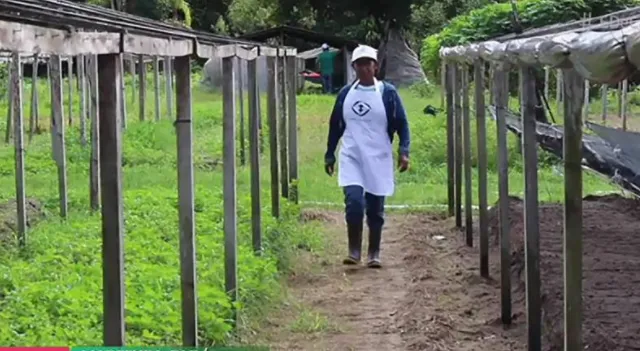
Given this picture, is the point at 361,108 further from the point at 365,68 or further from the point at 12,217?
the point at 12,217

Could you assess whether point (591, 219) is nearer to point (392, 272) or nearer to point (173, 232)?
point (392, 272)

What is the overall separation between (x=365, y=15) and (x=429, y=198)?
28.8 metres

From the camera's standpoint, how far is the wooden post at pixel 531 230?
629cm

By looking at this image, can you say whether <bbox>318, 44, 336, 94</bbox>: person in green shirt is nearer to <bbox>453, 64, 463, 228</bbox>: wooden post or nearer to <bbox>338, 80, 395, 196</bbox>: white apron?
<bbox>453, 64, 463, 228</bbox>: wooden post

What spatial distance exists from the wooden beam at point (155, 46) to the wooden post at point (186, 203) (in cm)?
10

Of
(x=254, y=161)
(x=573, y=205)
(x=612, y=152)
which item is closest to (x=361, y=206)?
(x=254, y=161)

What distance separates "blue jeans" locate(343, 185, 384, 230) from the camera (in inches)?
375

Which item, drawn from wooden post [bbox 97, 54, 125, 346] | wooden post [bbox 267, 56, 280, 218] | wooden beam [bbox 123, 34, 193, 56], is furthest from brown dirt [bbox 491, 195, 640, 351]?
wooden post [bbox 97, 54, 125, 346]

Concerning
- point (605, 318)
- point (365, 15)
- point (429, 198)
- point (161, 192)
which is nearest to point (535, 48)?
point (605, 318)

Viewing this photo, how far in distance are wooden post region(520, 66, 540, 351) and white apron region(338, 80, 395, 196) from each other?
122 inches

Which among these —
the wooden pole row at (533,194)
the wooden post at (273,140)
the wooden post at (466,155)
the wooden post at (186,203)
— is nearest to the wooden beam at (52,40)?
the wooden post at (186,203)

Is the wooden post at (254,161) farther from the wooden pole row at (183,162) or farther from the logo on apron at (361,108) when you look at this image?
the logo on apron at (361,108)

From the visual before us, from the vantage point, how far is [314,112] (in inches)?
1028

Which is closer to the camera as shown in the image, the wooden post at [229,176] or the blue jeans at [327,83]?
the wooden post at [229,176]
